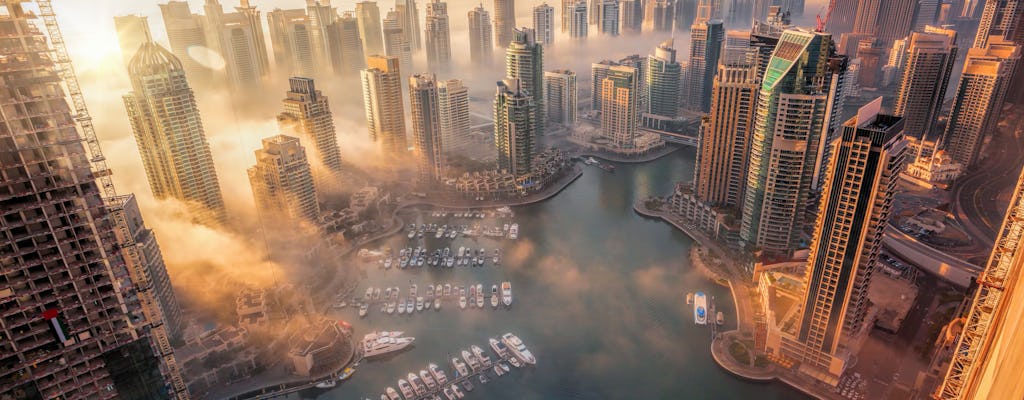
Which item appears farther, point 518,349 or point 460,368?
point 518,349

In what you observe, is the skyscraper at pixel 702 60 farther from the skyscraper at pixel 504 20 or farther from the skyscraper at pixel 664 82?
the skyscraper at pixel 504 20

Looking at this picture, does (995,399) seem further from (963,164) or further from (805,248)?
(963,164)

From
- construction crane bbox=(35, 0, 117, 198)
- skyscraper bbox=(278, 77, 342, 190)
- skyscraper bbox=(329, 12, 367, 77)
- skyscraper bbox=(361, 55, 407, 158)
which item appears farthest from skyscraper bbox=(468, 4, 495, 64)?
construction crane bbox=(35, 0, 117, 198)

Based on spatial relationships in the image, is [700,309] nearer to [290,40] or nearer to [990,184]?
[990,184]

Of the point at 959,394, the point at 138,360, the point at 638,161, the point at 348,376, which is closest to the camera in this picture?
the point at 959,394

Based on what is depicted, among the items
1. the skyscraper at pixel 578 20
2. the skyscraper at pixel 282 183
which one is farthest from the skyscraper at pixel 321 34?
the skyscraper at pixel 578 20

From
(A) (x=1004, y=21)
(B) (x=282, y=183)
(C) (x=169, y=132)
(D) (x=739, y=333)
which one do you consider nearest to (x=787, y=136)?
(D) (x=739, y=333)

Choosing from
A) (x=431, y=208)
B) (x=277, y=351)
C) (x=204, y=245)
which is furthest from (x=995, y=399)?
(x=431, y=208)
